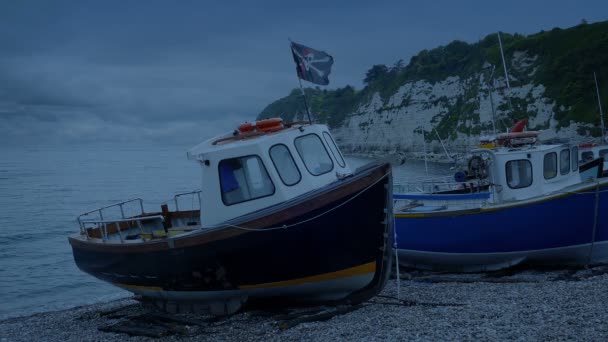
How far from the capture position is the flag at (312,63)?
12.3 m

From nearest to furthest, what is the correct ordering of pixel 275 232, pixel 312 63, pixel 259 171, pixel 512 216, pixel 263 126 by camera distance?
1. pixel 275 232
2. pixel 259 171
3. pixel 263 126
4. pixel 312 63
5. pixel 512 216

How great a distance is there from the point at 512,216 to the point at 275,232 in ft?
20.9

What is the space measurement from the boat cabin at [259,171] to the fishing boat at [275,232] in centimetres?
2

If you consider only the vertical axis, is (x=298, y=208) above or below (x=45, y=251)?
above

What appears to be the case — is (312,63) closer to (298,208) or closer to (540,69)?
(298,208)

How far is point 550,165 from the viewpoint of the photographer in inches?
575

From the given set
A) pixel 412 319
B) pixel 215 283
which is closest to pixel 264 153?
pixel 215 283

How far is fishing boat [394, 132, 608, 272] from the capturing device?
13211mm

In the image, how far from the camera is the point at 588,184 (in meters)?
12.9

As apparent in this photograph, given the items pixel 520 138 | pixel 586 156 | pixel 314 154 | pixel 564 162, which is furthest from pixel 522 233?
pixel 586 156

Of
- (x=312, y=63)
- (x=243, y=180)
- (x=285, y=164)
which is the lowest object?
(x=243, y=180)

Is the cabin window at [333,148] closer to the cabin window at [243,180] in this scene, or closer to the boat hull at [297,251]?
the boat hull at [297,251]

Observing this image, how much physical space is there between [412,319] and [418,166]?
232 feet

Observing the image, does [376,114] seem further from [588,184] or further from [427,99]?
[588,184]
